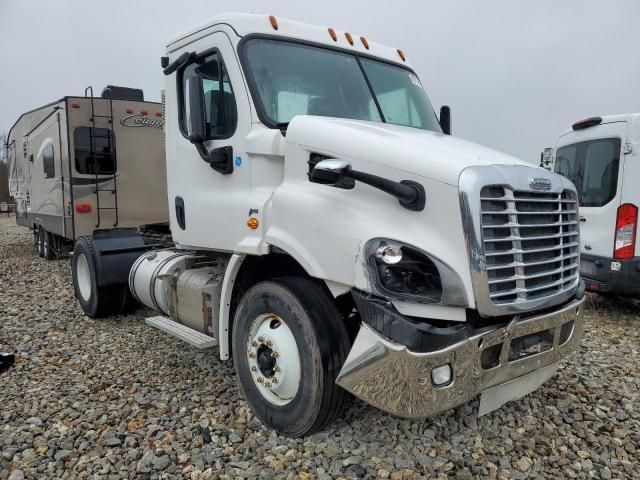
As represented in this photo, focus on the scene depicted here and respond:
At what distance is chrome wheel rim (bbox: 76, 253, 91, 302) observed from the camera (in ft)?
21.1

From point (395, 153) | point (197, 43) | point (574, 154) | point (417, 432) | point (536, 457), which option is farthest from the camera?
point (574, 154)

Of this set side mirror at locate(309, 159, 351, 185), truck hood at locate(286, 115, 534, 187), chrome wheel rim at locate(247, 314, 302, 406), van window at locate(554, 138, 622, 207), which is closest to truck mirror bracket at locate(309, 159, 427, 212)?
side mirror at locate(309, 159, 351, 185)

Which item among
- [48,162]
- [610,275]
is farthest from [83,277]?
[610,275]

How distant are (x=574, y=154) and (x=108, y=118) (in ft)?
24.0

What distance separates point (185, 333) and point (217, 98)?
1998mm

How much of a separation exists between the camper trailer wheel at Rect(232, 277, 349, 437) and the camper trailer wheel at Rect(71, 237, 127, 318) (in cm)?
324

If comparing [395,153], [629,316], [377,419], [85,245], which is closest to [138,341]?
[85,245]

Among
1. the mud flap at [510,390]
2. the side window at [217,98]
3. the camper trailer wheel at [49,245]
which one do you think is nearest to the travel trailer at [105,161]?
the camper trailer wheel at [49,245]

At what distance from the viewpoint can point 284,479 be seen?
291 centimetres

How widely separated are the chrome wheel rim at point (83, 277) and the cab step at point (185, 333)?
7.04 feet

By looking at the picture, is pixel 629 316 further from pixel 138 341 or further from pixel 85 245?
pixel 85 245

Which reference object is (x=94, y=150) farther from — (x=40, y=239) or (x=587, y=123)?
(x=587, y=123)

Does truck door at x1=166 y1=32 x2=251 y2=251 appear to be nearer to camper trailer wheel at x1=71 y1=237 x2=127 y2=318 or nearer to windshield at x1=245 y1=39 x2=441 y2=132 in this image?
windshield at x1=245 y1=39 x2=441 y2=132

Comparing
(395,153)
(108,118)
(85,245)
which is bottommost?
(85,245)
